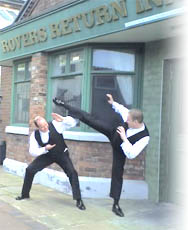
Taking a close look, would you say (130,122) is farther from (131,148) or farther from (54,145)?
(54,145)

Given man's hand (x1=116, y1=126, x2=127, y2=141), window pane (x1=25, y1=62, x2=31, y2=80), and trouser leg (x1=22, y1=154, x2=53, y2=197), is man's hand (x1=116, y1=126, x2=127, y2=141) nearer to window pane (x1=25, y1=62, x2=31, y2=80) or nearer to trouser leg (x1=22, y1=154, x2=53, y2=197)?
trouser leg (x1=22, y1=154, x2=53, y2=197)

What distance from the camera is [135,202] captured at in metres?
6.48

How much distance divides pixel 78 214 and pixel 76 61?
10.3ft

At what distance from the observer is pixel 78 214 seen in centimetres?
567

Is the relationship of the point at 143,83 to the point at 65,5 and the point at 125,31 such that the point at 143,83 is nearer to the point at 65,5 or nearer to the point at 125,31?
the point at 125,31

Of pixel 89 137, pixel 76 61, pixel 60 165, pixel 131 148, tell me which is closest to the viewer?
pixel 131 148

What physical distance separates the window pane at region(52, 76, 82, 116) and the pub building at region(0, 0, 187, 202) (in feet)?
0.07

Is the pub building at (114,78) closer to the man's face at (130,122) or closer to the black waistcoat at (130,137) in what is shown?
the black waistcoat at (130,137)

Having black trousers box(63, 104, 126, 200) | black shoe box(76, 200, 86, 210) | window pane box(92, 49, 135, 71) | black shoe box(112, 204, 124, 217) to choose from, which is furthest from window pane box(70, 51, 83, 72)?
black shoe box(112, 204, 124, 217)

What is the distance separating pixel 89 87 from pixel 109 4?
159cm

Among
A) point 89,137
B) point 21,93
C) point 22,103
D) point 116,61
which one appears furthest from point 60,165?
point 21,93

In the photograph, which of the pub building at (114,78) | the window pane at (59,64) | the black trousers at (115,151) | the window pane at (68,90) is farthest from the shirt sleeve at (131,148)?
the window pane at (59,64)

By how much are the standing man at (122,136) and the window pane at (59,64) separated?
2062 millimetres

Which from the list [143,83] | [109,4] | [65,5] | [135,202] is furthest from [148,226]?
[65,5]
